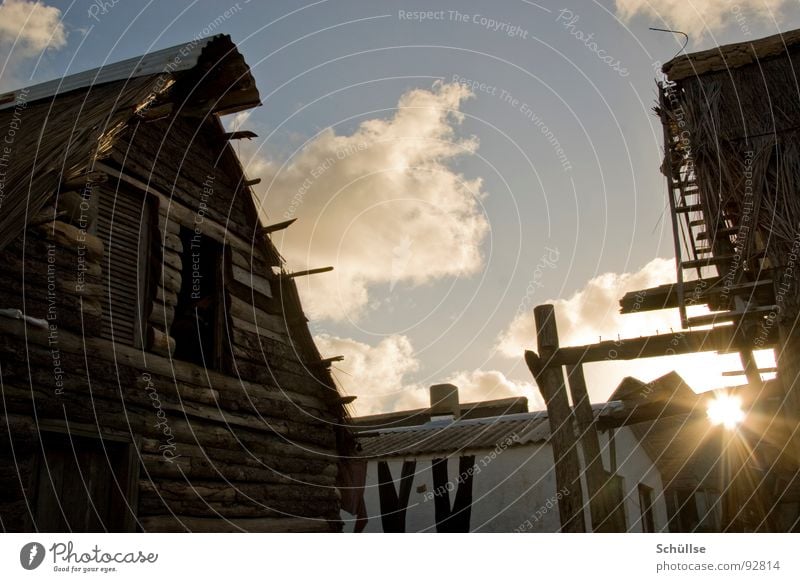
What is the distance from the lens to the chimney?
20.4 m

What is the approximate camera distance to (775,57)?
9.96 m

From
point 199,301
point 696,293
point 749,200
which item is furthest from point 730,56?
point 199,301

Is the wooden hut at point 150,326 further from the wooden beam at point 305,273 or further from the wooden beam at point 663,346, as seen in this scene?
the wooden beam at point 663,346

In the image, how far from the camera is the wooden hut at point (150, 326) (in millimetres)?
5977

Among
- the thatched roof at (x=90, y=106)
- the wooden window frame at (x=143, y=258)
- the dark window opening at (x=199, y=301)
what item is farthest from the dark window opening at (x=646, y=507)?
the wooden window frame at (x=143, y=258)

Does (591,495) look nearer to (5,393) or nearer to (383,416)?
(5,393)

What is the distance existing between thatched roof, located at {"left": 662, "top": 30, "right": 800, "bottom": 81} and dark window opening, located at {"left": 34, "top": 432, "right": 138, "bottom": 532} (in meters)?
8.57

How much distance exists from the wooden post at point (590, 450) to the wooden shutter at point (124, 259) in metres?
4.62

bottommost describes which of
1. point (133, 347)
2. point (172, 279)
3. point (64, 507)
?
point (64, 507)

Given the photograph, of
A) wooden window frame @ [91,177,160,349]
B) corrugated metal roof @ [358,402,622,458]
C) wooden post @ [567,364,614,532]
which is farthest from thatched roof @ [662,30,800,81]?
wooden window frame @ [91,177,160,349]

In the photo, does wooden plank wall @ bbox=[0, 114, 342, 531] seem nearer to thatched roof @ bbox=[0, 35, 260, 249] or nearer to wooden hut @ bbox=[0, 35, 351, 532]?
wooden hut @ bbox=[0, 35, 351, 532]
